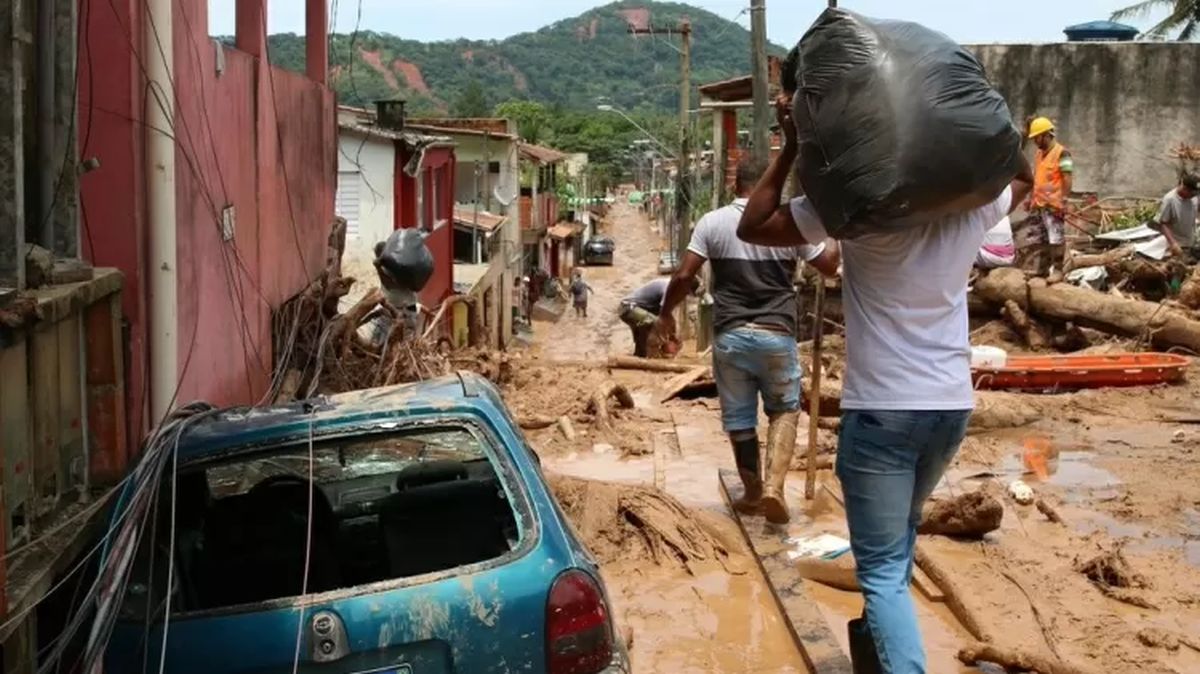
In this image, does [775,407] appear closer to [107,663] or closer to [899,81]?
[899,81]

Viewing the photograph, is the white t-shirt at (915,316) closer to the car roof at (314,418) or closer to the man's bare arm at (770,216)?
the man's bare arm at (770,216)

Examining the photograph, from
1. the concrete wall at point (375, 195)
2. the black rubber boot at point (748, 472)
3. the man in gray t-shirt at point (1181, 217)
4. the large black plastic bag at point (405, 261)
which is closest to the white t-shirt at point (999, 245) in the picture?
the man in gray t-shirt at point (1181, 217)

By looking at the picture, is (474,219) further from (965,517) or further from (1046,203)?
(965,517)

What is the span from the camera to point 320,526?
4547 mm

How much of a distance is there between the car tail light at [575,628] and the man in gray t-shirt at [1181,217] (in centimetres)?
1265

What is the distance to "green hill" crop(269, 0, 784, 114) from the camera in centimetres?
13725

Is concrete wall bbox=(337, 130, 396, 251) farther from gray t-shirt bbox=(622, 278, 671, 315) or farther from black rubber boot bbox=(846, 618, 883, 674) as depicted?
black rubber boot bbox=(846, 618, 883, 674)

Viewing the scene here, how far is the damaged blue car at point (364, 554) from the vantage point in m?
3.54

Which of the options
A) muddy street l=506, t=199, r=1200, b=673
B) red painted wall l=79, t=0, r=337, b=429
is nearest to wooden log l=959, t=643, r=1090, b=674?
muddy street l=506, t=199, r=1200, b=673

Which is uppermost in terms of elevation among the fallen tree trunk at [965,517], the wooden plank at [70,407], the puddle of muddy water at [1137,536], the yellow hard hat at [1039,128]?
the yellow hard hat at [1039,128]

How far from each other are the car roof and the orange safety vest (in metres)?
10.4

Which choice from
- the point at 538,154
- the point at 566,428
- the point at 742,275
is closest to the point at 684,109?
the point at 538,154

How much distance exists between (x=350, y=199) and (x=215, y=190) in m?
17.8

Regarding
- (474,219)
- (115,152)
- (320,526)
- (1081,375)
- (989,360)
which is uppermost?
(115,152)
